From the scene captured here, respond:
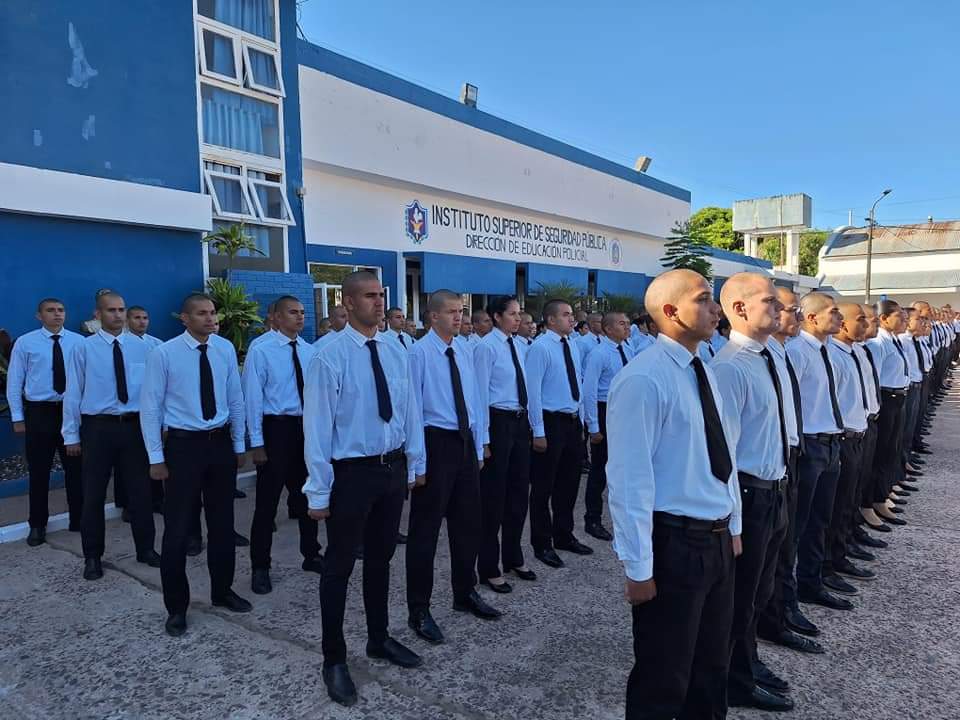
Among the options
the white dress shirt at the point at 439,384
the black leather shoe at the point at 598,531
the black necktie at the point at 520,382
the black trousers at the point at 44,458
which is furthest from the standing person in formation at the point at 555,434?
the black trousers at the point at 44,458

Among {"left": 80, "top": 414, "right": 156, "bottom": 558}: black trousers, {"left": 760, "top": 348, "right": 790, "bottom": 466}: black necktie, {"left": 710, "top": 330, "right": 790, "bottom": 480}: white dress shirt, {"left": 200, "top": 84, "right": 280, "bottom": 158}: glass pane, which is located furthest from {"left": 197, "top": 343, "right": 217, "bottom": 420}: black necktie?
{"left": 200, "top": 84, "right": 280, "bottom": 158}: glass pane

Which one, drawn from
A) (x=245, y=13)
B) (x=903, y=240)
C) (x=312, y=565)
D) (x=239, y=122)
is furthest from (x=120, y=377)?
(x=903, y=240)

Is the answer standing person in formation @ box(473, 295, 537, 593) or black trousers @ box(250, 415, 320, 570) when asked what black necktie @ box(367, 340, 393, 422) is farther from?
black trousers @ box(250, 415, 320, 570)

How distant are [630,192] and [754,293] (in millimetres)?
22620

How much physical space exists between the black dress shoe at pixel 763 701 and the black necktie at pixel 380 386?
2.22 m

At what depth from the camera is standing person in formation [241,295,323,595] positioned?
15.7ft

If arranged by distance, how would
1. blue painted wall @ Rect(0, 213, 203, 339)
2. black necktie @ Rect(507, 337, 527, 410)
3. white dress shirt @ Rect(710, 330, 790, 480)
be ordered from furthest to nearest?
blue painted wall @ Rect(0, 213, 203, 339) < black necktie @ Rect(507, 337, 527, 410) < white dress shirt @ Rect(710, 330, 790, 480)

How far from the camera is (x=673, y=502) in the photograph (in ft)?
8.00

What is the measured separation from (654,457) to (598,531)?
351 centimetres

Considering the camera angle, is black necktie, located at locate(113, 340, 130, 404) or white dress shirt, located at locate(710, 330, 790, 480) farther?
black necktie, located at locate(113, 340, 130, 404)

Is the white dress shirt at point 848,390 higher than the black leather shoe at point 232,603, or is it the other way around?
the white dress shirt at point 848,390

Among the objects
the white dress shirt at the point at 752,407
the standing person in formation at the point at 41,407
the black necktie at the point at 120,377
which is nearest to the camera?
the white dress shirt at the point at 752,407

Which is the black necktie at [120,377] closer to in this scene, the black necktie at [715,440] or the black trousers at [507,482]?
the black trousers at [507,482]

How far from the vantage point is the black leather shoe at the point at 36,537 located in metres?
5.57
